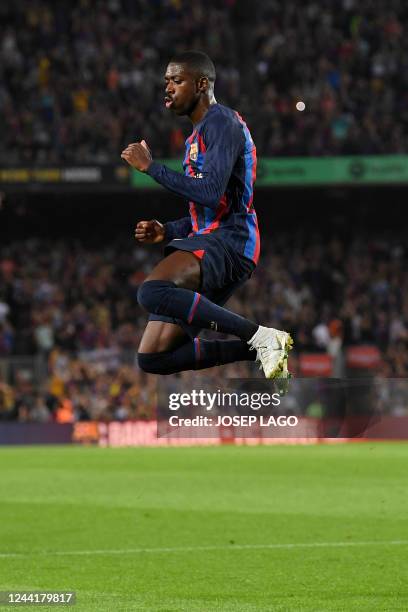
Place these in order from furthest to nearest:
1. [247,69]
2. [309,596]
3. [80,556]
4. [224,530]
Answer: [247,69]
[224,530]
[80,556]
[309,596]

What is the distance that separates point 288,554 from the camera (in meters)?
14.3

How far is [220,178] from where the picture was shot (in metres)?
7.56

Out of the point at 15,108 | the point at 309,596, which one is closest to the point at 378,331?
the point at 15,108

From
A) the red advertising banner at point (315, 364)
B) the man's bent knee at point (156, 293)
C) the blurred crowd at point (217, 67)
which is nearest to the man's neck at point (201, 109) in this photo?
the man's bent knee at point (156, 293)

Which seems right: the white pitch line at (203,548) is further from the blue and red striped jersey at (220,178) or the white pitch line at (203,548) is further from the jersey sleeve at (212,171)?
the jersey sleeve at (212,171)

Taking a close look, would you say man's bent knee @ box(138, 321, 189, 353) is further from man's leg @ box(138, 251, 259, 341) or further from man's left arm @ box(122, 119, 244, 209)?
man's left arm @ box(122, 119, 244, 209)

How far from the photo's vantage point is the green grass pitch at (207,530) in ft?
37.9

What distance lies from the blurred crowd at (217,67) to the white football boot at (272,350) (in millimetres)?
26388

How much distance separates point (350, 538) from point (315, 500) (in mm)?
3972

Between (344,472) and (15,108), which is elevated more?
(15,108)

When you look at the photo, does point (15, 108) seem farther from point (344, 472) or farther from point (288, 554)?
point (288, 554)

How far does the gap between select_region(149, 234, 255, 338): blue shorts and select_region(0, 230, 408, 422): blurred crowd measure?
20118mm

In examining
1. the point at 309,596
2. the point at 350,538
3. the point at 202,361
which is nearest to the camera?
the point at 202,361

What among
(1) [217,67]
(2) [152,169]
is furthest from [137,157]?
(1) [217,67]
